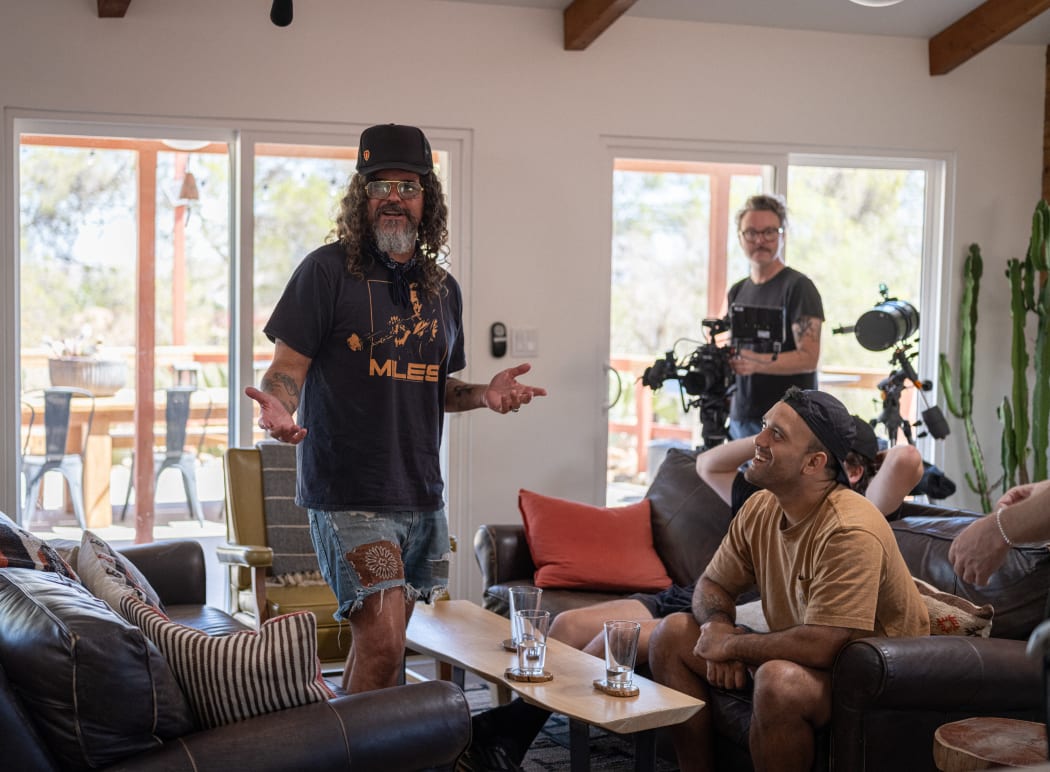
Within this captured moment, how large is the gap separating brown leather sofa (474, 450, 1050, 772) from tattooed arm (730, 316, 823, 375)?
1262mm

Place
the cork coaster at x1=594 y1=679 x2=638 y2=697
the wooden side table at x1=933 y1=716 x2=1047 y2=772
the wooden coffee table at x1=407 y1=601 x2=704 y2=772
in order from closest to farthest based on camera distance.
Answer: the wooden side table at x1=933 y1=716 x2=1047 y2=772, the wooden coffee table at x1=407 y1=601 x2=704 y2=772, the cork coaster at x1=594 y1=679 x2=638 y2=697

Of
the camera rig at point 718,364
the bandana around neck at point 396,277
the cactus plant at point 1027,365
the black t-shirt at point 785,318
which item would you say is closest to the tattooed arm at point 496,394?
the bandana around neck at point 396,277

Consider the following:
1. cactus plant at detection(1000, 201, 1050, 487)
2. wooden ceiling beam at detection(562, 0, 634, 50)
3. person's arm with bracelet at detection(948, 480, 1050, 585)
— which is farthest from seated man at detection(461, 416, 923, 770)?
cactus plant at detection(1000, 201, 1050, 487)

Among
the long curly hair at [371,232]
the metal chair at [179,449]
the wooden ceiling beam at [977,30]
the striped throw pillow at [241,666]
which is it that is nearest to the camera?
the striped throw pillow at [241,666]

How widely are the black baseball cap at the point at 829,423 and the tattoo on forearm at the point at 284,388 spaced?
1125 millimetres

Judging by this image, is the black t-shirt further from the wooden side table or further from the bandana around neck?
the wooden side table

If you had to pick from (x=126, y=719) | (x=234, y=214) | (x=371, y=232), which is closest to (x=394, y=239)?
(x=371, y=232)

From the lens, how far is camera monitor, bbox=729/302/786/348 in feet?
15.1

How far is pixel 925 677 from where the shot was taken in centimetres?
255

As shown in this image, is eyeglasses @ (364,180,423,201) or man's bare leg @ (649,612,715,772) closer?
eyeglasses @ (364,180,423,201)

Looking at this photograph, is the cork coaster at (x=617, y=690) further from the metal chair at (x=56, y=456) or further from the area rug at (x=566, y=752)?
the metal chair at (x=56, y=456)

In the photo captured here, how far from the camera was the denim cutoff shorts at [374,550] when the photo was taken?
259 cm

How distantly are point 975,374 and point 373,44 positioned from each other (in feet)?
10.6

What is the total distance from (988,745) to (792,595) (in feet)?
2.14
